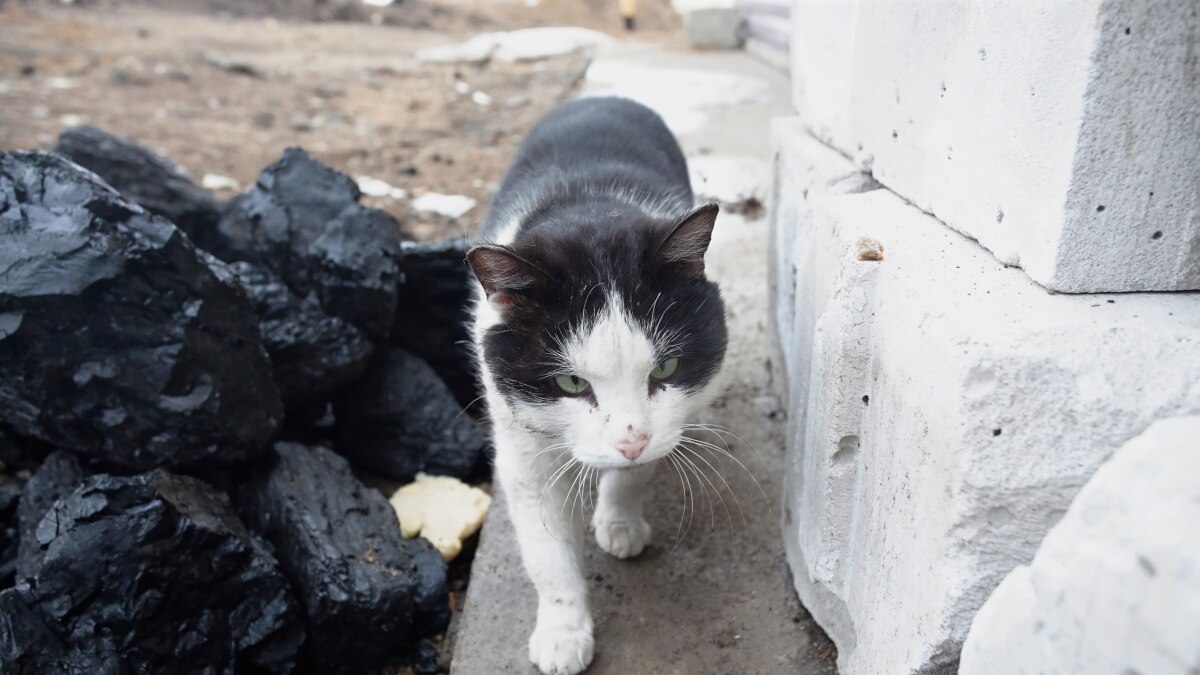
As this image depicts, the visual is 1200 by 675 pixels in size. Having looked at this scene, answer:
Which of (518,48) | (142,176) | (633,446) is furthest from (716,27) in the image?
(633,446)

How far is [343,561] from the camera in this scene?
2.07 m

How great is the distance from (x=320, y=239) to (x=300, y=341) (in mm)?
366

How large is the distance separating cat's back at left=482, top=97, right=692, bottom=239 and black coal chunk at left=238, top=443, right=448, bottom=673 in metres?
0.85

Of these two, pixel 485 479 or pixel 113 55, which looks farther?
pixel 113 55

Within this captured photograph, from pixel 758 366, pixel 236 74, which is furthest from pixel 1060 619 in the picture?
pixel 236 74

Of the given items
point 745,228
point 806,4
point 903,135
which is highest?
point 806,4

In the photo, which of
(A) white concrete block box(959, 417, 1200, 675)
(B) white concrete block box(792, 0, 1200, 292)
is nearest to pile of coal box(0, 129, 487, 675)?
(A) white concrete block box(959, 417, 1200, 675)

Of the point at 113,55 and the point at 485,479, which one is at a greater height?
the point at 113,55

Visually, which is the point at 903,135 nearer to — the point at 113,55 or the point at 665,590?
the point at 665,590

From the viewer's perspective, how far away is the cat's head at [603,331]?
166 centimetres

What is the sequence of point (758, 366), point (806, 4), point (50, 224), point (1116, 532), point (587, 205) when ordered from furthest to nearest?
1. point (758, 366)
2. point (806, 4)
3. point (587, 205)
4. point (50, 224)
5. point (1116, 532)

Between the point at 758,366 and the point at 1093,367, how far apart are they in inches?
71.7

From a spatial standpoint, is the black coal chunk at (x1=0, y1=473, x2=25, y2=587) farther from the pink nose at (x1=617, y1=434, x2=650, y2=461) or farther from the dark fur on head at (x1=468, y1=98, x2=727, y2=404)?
the pink nose at (x1=617, y1=434, x2=650, y2=461)

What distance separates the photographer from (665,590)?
208 cm
